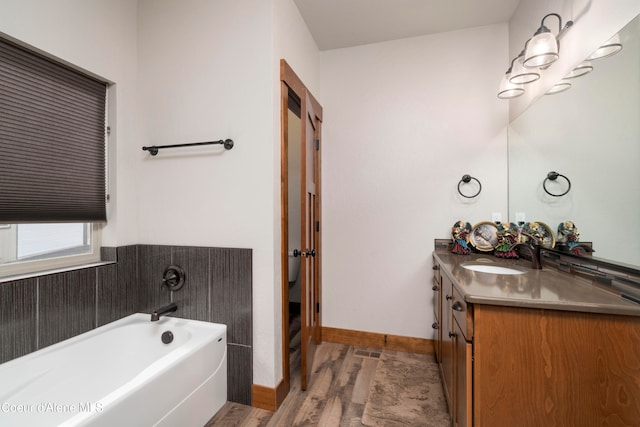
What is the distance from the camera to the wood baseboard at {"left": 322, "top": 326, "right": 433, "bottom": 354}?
2463mm

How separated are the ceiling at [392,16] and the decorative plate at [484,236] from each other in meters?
1.64

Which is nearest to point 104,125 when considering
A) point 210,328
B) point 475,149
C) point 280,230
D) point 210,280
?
point 210,280

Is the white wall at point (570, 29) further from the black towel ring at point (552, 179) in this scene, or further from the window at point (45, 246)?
the window at point (45, 246)

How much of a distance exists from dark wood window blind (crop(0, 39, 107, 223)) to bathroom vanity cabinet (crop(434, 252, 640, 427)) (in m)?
2.18

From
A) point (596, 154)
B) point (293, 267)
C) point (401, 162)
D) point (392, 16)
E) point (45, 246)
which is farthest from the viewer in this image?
point (293, 267)

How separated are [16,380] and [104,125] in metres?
1.47

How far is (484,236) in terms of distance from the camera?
226cm

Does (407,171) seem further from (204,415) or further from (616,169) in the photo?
(204,415)

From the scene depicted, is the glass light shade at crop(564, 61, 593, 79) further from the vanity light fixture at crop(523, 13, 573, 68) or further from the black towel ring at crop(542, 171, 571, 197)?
the black towel ring at crop(542, 171, 571, 197)

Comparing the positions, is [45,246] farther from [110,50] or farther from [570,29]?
[570,29]

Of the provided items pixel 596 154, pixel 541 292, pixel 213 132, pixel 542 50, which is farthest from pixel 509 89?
pixel 213 132

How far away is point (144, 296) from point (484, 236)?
262cm

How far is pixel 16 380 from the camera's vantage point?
1290 millimetres

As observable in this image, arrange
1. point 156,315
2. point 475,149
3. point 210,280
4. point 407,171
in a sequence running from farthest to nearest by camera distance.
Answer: point 407,171 < point 475,149 < point 210,280 < point 156,315
